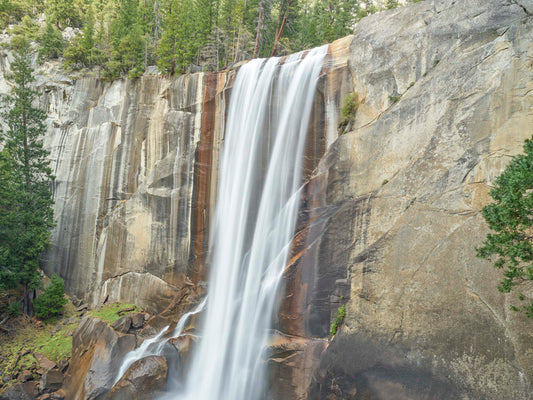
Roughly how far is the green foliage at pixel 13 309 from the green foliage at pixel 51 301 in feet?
2.67

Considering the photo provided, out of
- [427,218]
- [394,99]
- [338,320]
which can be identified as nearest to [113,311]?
[338,320]

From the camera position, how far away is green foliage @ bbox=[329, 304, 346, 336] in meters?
11.2

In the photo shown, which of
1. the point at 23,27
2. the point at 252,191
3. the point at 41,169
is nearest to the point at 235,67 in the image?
the point at 252,191

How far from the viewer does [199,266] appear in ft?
56.9

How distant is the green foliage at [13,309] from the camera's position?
17984 millimetres

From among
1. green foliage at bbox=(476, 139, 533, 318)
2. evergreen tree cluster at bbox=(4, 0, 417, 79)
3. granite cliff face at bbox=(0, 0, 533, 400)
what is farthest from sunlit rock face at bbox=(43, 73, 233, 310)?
green foliage at bbox=(476, 139, 533, 318)

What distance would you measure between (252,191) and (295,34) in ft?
53.9

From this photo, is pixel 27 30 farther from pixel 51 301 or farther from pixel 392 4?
pixel 392 4

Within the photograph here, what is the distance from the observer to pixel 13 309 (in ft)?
59.1

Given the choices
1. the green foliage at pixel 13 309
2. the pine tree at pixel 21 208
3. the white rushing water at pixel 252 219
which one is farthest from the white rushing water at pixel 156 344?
the green foliage at pixel 13 309

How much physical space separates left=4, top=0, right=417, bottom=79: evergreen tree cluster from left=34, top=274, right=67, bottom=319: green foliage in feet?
45.4

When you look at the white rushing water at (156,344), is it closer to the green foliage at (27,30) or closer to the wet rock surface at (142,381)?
the wet rock surface at (142,381)

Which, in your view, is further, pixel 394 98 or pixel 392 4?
pixel 392 4

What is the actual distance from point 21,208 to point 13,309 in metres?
5.45
